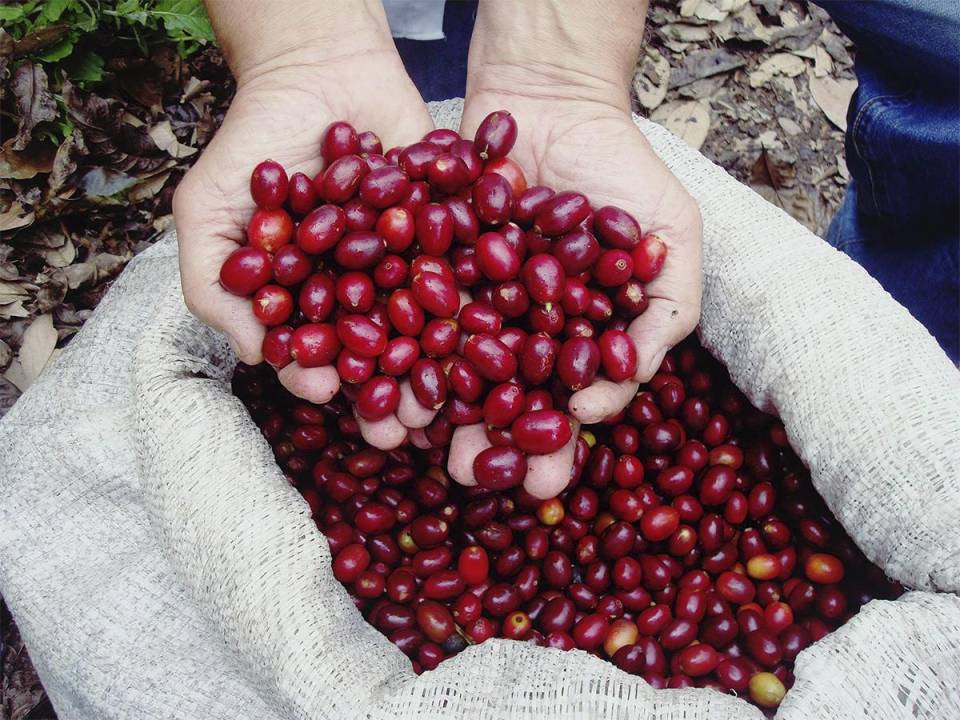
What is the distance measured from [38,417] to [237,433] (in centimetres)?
74

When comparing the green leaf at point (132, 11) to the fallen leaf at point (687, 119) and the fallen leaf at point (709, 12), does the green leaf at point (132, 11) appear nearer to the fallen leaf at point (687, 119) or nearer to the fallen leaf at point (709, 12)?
the fallen leaf at point (687, 119)

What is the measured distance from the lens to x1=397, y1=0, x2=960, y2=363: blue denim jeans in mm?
2377

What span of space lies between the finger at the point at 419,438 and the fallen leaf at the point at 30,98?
6.77 feet

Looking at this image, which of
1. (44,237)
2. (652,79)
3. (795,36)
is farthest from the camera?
(795,36)

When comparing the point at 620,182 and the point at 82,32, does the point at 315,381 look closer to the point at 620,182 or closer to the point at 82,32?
the point at 620,182

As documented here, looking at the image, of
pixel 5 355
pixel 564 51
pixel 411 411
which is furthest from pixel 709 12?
pixel 5 355

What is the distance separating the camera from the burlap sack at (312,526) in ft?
5.51

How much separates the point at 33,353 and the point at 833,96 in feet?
12.6

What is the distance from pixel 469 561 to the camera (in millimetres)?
2252

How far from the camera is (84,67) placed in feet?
10.9

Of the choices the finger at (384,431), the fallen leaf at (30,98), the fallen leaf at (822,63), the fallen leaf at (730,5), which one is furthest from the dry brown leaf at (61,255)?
the fallen leaf at (822,63)

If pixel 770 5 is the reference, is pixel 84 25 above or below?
above

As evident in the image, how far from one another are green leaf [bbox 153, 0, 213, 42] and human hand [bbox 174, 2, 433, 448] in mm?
743

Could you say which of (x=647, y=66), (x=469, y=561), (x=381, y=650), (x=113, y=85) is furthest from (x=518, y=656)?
(x=647, y=66)
